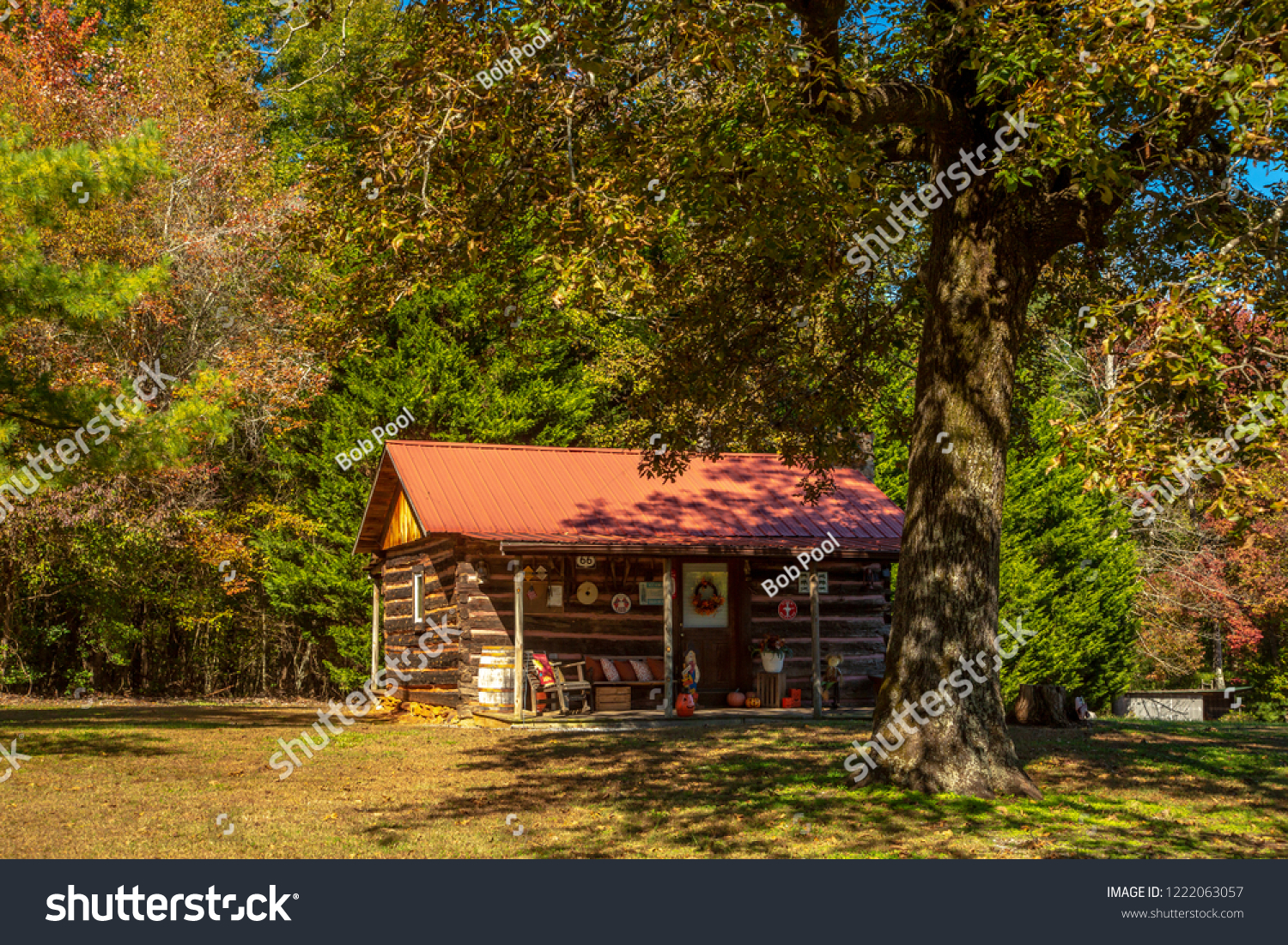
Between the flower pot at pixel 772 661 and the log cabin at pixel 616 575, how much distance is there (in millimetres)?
252

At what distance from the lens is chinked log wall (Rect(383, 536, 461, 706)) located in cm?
2041

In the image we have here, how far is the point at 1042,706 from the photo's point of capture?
1634cm

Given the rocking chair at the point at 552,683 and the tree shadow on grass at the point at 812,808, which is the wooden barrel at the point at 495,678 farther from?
the tree shadow on grass at the point at 812,808

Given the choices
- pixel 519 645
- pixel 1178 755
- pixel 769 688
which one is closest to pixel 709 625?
pixel 769 688

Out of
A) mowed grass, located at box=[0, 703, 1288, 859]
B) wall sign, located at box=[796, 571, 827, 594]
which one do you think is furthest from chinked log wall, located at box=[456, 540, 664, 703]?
mowed grass, located at box=[0, 703, 1288, 859]

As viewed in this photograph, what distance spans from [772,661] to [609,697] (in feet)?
10.1

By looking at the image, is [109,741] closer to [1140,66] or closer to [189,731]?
[189,731]

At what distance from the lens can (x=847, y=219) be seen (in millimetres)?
10953

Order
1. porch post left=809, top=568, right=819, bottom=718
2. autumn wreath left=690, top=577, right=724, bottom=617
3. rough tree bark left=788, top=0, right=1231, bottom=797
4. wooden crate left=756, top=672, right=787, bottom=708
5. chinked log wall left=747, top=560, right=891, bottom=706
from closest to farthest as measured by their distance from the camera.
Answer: rough tree bark left=788, top=0, right=1231, bottom=797 → porch post left=809, top=568, right=819, bottom=718 → wooden crate left=756, top=672, right=787, bottom=708 → autumn wreath left=690, top=577, right=724, bottom=617 → chinked log wall left=747, top=560, right=891, bottom=706

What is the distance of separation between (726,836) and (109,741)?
33.3 ft

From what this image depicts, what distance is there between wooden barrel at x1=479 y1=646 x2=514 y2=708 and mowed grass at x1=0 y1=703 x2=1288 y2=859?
10.2 feet

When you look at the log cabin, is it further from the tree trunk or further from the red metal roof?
the tree trunk

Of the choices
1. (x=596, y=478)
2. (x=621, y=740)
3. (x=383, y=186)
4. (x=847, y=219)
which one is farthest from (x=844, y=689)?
(x=383, y=186)

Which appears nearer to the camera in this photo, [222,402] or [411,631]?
[222,402]
